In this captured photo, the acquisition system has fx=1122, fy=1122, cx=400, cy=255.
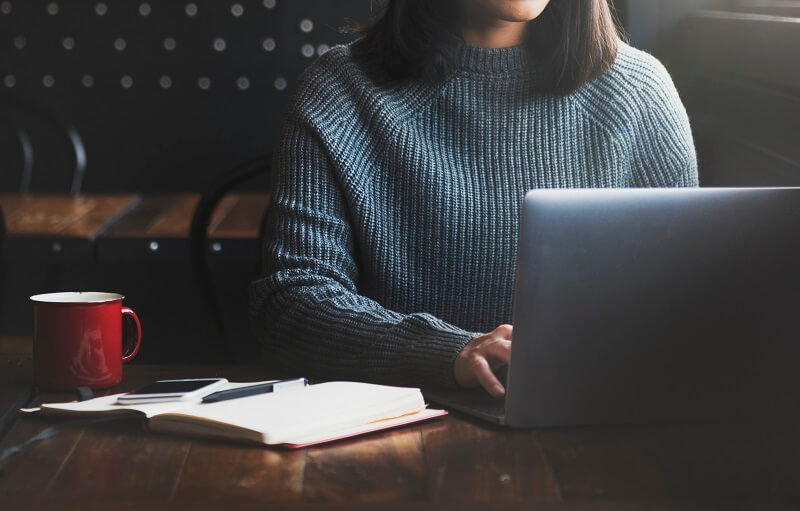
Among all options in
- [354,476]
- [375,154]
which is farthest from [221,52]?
[354,476]

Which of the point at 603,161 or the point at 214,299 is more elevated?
the point at 603,161

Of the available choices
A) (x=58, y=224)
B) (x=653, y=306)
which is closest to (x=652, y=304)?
(x=653, y=306)

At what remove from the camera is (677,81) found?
253cm

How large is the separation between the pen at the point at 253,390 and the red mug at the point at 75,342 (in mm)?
144

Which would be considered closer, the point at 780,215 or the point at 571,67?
the point at 780,215

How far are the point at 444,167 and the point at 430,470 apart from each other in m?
0.69

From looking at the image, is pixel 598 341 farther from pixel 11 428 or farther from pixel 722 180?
pixel 722 180

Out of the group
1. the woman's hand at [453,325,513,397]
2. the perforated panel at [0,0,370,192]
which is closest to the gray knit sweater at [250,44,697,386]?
the woman's hand at [453,325,513,397]

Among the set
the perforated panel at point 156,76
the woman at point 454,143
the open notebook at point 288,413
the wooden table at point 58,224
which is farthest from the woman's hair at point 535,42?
the perforated panel at point 156,76

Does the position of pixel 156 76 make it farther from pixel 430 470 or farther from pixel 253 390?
pixel 430 470

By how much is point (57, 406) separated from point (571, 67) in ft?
2.69

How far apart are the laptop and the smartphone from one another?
252 mm

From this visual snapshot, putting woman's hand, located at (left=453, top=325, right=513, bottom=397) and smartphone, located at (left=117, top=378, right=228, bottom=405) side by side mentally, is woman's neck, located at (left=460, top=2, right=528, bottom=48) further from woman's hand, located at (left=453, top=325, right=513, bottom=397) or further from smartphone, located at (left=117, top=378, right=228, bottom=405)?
smartphone, located at (left=117, top=378, right=228, bottom=405)

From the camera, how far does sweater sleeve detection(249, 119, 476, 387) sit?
3.61ft
